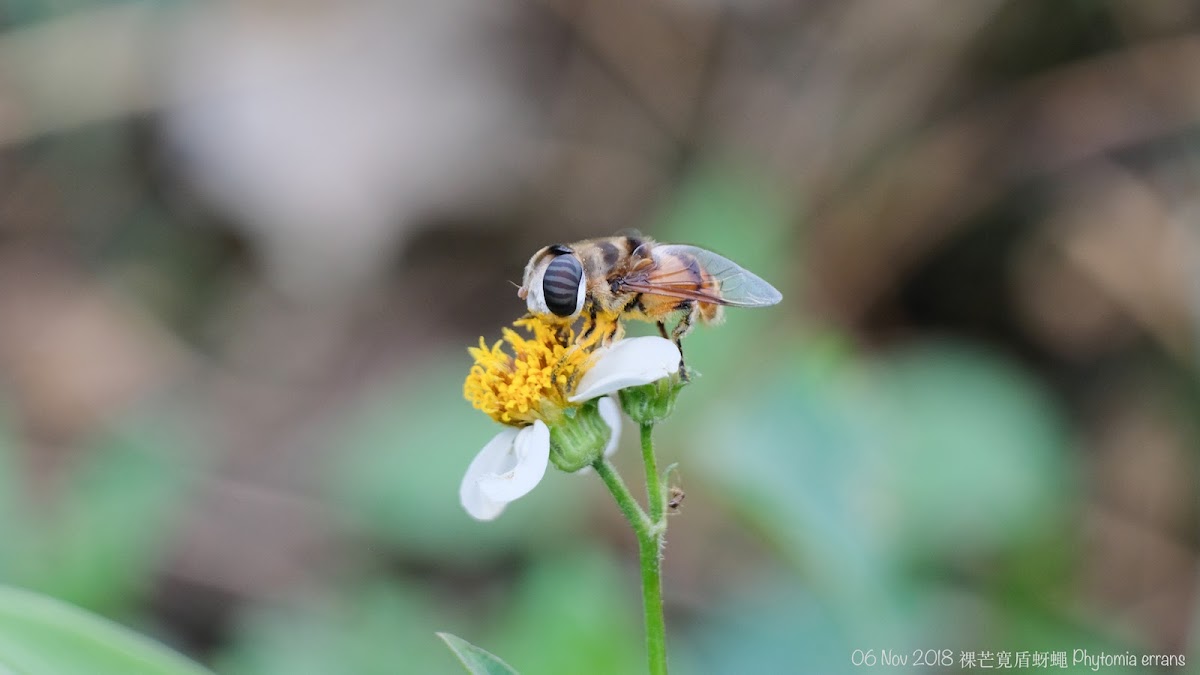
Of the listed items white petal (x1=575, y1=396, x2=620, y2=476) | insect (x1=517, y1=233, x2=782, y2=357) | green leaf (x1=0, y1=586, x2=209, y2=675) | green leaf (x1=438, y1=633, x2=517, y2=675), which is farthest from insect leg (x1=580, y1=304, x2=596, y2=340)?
green leaf (x1=0, y1=586, x2=209, y2=675)

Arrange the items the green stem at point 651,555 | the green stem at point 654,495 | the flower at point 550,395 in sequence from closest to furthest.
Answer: the green stem at point 651,555, the green stem at point 654,495, the flower at point 550,395

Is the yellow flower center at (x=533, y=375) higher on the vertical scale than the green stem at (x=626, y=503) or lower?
higher

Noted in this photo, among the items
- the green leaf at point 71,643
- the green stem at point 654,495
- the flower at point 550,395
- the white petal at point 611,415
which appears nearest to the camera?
the green leaf at point 71,643

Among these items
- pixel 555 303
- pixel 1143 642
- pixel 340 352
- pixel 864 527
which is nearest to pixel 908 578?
pixel 864 527

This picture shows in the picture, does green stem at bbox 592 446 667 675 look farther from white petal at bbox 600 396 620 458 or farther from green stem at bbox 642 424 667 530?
white petal at bbox 600 396 620 458

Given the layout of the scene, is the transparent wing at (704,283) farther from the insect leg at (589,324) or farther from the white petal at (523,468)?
the white petal at (523,468)

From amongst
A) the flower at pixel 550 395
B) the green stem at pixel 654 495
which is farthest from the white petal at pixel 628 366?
the green stem at pixel 654 495

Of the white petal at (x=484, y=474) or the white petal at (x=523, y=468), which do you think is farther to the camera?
the white petal at (x=484, y=474)
